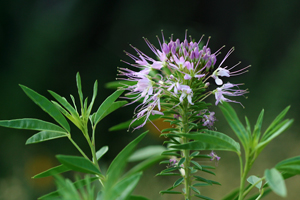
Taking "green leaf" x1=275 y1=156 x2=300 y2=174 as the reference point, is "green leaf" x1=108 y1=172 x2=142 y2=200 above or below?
below

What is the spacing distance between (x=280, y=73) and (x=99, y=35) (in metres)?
1.69

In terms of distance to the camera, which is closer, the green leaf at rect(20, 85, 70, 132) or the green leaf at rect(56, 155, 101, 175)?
the green leaf at rect(56, 155, 101, 175)

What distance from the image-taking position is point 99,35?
2674 millimetres

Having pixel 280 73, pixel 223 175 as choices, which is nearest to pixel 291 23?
pixel 280 73

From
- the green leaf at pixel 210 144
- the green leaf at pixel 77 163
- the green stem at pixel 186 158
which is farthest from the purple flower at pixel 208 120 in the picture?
the green leaf at pixel 77 163

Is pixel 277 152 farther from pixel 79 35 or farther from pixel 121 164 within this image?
pixel 121 164

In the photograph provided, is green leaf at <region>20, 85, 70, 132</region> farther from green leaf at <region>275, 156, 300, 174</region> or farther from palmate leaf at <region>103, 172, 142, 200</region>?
green leaf at <region>275, 156, 300, 174</region>

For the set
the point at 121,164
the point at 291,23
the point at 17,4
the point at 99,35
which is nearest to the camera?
the point at 121,164

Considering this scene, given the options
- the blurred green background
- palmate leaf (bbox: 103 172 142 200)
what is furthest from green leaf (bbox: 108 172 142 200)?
the blurred green background

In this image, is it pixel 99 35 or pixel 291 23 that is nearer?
pixel 99 35

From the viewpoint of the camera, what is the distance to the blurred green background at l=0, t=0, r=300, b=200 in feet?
8.20

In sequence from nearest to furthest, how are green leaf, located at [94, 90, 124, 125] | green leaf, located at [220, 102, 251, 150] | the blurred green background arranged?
green leaf, located at [220, 102, 251, 150] < green leaf, located at [94, 90, 124, 125] < the blurred green background

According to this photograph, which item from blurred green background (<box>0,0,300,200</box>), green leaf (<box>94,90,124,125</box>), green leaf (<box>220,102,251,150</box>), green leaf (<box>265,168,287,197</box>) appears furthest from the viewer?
blurred green background (<box>0,0,300,200</box>)

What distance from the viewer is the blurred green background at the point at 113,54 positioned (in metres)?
2.50
